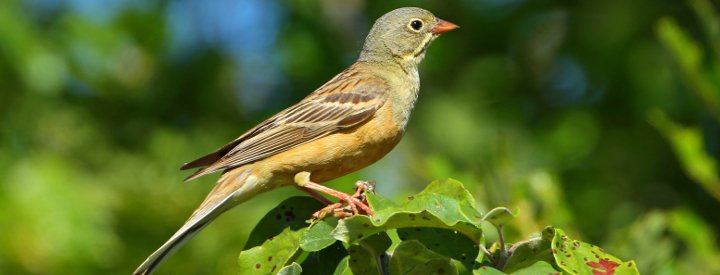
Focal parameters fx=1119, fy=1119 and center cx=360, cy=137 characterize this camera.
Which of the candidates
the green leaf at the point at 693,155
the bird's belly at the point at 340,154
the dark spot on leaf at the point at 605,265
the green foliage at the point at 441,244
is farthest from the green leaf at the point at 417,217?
the green leaf at the point at 693,155

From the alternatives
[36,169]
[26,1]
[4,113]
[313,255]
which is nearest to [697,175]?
[313,255]

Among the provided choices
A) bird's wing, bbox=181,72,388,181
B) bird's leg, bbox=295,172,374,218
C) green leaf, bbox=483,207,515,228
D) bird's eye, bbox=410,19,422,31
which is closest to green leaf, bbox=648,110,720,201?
bird's wing, bbox=181,72,388,181

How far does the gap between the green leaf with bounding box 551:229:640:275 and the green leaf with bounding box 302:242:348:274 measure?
743 millimetres

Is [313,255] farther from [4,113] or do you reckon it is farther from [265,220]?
[4,113]

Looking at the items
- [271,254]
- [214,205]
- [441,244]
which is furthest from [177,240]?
[441,244]

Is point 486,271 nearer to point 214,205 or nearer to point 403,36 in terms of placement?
point 214,205

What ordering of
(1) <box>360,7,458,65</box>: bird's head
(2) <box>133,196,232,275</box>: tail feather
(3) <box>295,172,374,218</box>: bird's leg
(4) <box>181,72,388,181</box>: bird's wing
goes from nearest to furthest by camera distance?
(3) <box>295,172,374,218</box>: bird's leg < (2) <box>133,196,232,275</box>: tail feather < (4) <box>181,72,388,181</box>: bird's wing < (1) <box>360,7,458,65</box>: bird's head

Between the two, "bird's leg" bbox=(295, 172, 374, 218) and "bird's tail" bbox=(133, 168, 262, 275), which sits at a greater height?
"bird's tail" bbox=(133, 168, 262, 275)

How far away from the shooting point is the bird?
535 centimetres

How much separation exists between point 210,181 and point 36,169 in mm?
1090

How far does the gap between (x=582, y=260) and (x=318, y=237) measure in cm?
82

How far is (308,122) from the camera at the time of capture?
232 inches

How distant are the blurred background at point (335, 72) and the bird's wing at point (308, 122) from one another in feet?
2.36

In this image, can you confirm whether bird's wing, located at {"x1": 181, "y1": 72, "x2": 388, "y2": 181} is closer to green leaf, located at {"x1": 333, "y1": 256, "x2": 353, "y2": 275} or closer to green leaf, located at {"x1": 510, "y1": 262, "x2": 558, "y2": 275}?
green leaf, located at {"x1": 333, "y1": 256, "x2": 353, "y2": 275}
